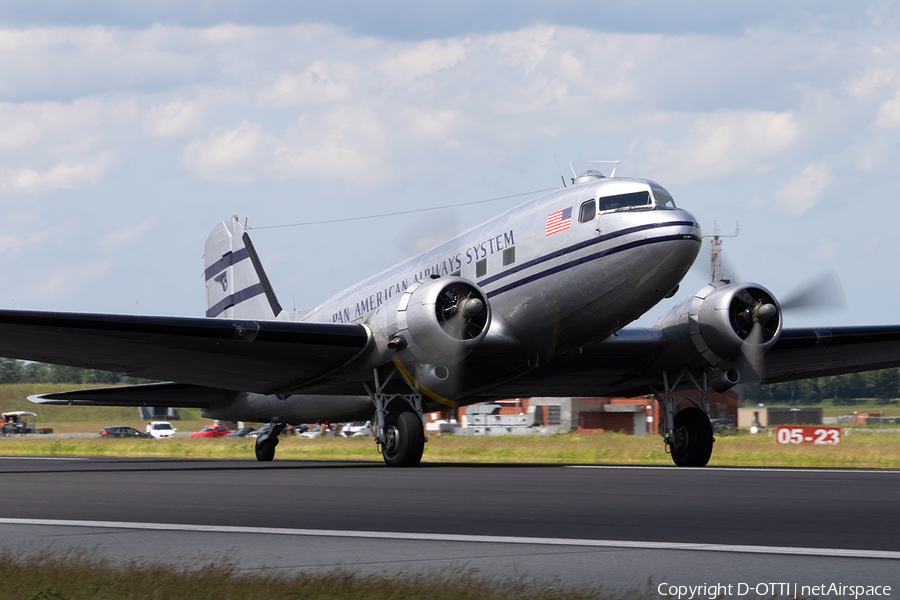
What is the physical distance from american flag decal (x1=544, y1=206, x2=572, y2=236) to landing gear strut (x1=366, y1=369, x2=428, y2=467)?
4.10m

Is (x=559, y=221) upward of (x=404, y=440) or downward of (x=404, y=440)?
upward

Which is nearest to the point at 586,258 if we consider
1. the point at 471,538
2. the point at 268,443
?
the point at 471,538

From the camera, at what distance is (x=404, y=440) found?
19.7 m

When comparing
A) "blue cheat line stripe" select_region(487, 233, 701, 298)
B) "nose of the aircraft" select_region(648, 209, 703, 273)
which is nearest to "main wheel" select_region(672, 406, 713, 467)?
"nose of the aircraft" select_region(648, 209, 703, 273)

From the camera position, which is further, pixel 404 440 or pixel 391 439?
pixel 391 439

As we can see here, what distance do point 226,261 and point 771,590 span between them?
26047mm

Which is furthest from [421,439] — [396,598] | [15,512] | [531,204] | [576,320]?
[396,598]

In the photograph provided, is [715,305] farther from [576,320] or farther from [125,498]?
[125,498]

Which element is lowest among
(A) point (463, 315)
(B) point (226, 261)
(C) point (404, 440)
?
(C) point (404, 440)

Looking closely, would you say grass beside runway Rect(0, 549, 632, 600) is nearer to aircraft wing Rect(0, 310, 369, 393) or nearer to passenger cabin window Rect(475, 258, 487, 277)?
aircraft wing Rect(0, 310, 369, 393)

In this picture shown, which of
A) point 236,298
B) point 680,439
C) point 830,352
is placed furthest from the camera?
point 236,298

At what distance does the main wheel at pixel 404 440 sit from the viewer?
19.7 meters

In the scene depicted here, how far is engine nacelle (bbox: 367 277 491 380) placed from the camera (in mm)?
18625

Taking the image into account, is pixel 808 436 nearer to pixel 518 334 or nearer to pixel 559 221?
pixel 518 334
